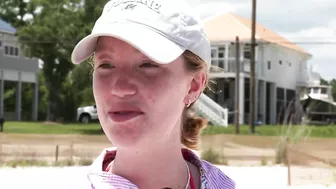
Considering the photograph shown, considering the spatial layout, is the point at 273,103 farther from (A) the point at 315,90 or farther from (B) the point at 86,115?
(B) the point at 86,115

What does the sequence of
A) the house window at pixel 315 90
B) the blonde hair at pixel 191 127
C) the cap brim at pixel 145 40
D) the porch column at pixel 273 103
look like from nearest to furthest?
the cap brim at pixel 145 40 < the blonde hair at pixel 191 127 < the porch column at pixel 273 103 < the house window at pixel 315 90

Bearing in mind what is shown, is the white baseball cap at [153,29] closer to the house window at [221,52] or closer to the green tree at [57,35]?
the green tree at [57,35]

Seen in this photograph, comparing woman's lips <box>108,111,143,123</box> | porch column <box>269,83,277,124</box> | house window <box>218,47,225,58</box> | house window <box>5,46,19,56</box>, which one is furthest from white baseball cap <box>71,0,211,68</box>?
house window <box>5,46,19,56</box>

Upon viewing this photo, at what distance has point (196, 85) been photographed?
1.66 metres

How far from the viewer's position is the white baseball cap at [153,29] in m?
1.45

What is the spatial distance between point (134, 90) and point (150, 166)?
0.78 feet

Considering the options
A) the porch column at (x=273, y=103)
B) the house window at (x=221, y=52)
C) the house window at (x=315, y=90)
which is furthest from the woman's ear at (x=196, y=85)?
the house window at (x=315, y=90)

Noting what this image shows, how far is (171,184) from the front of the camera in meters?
1.66

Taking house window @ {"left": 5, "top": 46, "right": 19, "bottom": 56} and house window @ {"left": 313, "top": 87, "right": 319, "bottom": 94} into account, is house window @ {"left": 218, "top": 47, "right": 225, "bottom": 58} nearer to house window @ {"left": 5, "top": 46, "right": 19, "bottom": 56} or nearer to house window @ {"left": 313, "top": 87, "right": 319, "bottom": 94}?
house window @ {"left": 313, "top": 87, "right": 319, "bottom": 94}

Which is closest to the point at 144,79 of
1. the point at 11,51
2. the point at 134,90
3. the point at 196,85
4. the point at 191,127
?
the point at 134,90

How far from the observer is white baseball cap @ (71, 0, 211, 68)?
1.45 meters

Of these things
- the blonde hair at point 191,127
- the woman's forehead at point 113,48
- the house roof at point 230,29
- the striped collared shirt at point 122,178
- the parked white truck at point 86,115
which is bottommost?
the parked white truck at point 86,115

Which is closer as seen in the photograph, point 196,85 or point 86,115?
point 196,85

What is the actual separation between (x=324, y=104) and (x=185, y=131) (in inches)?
1686
